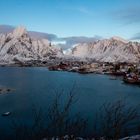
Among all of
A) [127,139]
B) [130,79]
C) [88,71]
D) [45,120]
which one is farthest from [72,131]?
[88,71]

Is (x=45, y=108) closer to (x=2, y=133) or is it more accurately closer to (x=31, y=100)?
(x=31, y=100)

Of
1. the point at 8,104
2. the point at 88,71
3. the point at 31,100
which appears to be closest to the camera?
the point at 8,104

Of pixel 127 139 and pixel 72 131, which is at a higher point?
pixel 72 131

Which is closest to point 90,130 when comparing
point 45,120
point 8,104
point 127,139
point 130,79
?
point 45,120

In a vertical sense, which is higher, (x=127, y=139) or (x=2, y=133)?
(x=127, y=139)

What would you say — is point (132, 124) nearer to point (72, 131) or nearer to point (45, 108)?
point (45, 108)

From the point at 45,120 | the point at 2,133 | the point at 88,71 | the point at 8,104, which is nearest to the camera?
the point at 2,133

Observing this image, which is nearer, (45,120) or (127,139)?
(127,139)

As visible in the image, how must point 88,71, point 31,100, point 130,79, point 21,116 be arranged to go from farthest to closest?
Result: point 88,71 < point 130,79 < point 31,100 < point 21,116

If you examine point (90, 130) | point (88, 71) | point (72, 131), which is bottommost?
point (88, 71)
